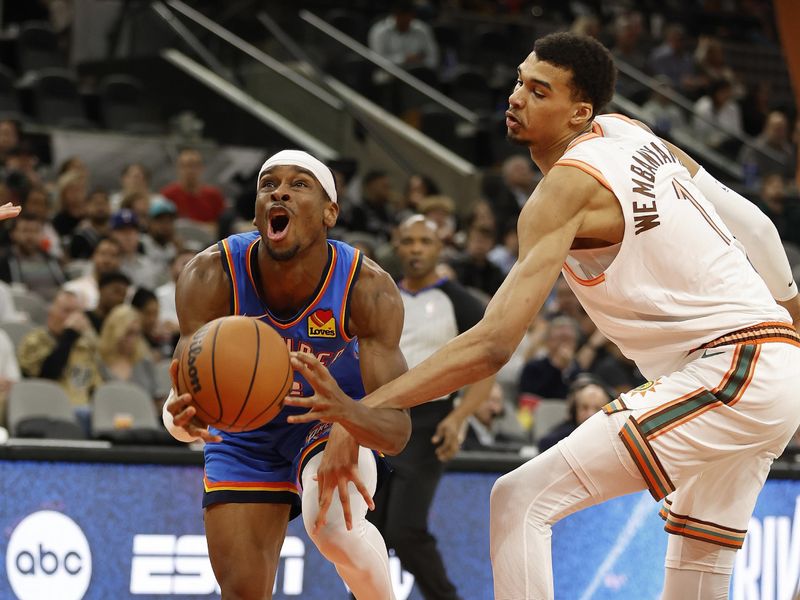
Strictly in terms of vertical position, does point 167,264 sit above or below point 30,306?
above

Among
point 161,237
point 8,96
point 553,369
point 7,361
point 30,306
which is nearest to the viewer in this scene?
point 7,361

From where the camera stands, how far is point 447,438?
6746 millimetres

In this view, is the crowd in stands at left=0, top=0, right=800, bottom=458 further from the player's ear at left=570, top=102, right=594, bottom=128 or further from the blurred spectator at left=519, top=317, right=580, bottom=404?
the player's ear at left=570, top=102, right=594, bottom=128

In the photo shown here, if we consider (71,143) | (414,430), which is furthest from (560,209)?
(71,143)

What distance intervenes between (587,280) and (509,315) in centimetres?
42

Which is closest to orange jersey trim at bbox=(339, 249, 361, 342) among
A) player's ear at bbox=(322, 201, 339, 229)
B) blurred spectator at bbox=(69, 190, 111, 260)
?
player's ear at bbox=(322, 201, 339, 229)

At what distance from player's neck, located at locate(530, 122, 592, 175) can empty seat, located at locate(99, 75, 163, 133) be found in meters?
10.2

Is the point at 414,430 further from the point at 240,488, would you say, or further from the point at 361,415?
the point at 361,415

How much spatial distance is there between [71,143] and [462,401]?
743cm

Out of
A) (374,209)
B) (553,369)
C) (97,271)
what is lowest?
(553,369)

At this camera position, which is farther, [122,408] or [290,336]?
[122,408]

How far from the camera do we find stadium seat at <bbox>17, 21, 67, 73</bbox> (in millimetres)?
14469

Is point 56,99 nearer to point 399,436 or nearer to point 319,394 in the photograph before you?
point 399,436

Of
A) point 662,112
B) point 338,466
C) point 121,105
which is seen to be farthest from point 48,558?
point 662,112
